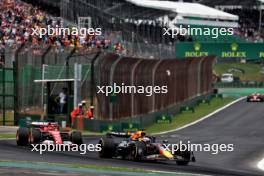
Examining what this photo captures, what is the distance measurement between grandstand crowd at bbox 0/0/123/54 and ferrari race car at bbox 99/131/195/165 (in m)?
12.6

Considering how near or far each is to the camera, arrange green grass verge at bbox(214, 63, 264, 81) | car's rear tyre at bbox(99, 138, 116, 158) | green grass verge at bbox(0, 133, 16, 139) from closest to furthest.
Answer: car's rear tyre at bbox(99, 138, 116, 158) → green grass verge at bbox(0, 133, 16, 139) → green grass verge at bbox(214, 63, 264, 81)

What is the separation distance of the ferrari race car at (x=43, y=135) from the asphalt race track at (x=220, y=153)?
14.7 inches

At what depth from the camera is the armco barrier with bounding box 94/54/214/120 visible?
3750cm

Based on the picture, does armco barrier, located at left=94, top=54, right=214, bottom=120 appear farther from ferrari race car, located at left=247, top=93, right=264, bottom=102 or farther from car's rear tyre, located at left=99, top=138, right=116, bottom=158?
car's rear tyre, located at left=99, top=138, right=116, bottom=158

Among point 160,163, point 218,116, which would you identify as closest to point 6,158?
point 160,163

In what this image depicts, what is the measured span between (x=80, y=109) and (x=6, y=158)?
579 inches

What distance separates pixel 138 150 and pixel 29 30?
17.5 meters

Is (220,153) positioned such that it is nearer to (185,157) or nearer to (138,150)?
(185,157)

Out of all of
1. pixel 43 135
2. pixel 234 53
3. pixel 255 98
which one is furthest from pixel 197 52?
pixel 43 135

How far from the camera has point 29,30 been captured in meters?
41.2

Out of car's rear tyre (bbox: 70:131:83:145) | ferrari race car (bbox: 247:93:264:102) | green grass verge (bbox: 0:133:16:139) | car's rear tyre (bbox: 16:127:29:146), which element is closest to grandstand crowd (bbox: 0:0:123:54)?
green grass verge (bbox: 0:133:16:139)

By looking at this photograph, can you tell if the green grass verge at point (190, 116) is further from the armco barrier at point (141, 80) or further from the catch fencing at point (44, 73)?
the catch fencing at point (44, 73)

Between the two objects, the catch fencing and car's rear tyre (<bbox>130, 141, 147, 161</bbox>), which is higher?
the catch fencing

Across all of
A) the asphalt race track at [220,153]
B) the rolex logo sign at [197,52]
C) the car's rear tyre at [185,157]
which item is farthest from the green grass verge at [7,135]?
the rolex logo sign at [197,52]
